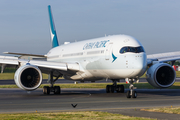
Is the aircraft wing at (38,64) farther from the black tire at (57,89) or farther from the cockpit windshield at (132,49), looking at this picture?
the cockpit windshield at (132,49)

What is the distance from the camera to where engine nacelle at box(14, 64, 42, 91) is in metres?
21.7

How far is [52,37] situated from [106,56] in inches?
705

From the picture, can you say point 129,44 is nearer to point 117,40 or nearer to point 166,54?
point 117,40

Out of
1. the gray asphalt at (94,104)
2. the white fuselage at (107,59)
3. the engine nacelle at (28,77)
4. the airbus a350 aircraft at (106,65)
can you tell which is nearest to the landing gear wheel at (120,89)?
the airbus a350 aircraft at (106,65)

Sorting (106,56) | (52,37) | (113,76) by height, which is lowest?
(113,76)

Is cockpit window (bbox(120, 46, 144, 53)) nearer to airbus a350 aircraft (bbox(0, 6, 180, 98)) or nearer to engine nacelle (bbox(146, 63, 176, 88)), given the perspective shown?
airbus a350 aircraft (bbox(0, 6, 180, 98))

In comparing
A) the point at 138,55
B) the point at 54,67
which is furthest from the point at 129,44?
the point at 54,67

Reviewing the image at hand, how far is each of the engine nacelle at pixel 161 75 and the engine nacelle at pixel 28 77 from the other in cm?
804

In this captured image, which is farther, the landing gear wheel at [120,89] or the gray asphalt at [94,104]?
the landing gear wheel at [120,89]

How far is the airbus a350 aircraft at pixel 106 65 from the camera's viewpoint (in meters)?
20.4

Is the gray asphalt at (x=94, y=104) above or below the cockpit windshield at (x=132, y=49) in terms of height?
below

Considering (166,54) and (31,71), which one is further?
(166,54)

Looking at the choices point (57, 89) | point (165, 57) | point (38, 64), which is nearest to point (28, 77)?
point (38, 64)

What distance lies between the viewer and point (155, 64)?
2358 cm
